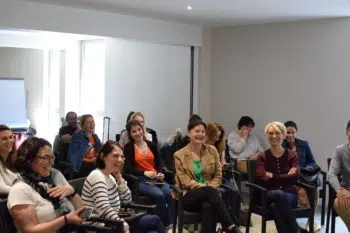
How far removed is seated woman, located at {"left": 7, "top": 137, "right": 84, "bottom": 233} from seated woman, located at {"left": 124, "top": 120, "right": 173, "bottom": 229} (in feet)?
5.36

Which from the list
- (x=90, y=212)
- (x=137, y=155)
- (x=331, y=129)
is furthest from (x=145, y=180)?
(x=331, y=129)

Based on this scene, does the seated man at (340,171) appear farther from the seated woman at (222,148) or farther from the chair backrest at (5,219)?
the chair backrest at (5,219)

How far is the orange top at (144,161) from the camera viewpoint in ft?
17.6

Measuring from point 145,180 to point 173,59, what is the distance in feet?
10.6

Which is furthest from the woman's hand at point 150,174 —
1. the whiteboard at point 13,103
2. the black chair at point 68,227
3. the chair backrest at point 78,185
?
the whiteboard at point 13,103

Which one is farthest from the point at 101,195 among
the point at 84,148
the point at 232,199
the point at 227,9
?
the point at 227,9

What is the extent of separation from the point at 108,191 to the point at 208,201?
115 centimetres

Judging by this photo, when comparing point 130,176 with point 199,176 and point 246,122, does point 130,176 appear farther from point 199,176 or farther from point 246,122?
point 246,122

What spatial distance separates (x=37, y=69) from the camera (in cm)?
973

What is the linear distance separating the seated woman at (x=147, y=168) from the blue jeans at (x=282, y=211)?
3.12ft

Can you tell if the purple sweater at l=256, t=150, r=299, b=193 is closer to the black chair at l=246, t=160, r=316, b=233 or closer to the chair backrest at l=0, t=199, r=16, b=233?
the black chair at l=246, t=160, r=316, b=233

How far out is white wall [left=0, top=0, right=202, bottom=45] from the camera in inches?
241

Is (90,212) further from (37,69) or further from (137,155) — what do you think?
(37,69)

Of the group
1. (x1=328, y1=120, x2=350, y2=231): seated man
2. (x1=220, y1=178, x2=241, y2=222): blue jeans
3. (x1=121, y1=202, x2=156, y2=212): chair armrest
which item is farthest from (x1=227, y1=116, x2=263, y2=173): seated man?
(x1=121, y1=202, x2=156, y2=212): chair armrest
